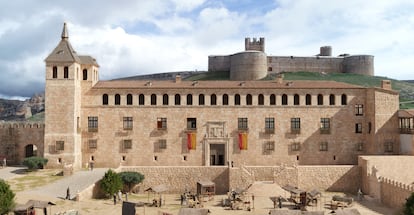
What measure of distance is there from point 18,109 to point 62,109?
6769 cm

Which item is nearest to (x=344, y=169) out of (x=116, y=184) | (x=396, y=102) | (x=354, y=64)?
(x=396, y=102)

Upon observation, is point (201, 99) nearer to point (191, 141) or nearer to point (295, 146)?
point (191, 141)

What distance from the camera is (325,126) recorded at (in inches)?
1884

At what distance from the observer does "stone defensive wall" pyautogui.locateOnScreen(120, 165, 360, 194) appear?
42.1 m

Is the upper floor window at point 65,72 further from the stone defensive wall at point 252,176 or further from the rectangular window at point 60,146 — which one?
the stone defensive wall at point 252,176

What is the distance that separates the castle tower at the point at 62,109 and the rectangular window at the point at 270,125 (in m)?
21.3

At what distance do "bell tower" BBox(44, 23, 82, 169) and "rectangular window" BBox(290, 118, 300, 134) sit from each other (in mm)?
24214

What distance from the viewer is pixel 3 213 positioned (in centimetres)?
2661

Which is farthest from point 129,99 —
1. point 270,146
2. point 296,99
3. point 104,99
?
point 296,99

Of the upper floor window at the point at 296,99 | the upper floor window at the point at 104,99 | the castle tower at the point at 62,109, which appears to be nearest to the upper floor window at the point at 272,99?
the upper floor window at the point at 296,99

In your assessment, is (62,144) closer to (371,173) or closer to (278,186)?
(278,186)

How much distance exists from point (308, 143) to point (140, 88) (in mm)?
20392

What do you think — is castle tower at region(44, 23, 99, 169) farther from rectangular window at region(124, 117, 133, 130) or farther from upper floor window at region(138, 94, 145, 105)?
upper floor window at region(138, 94, 145, 105)

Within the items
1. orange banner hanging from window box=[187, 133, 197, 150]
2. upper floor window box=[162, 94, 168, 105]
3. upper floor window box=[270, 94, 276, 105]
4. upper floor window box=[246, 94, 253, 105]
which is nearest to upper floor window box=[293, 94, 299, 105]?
upper floor window box=[270, 94, 276, 105]
